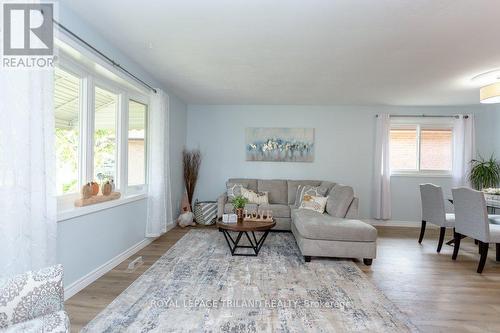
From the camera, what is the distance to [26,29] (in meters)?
1.79

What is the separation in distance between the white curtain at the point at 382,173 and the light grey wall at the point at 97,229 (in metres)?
4.14

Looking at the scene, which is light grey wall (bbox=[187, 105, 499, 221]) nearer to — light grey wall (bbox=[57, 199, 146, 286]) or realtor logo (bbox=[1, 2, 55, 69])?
light grey wall (bbox=[57, 199, 146, 286])

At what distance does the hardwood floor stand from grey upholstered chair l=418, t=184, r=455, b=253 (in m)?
0.38

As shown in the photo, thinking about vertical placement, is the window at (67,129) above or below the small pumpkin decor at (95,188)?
above

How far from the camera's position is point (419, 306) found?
244 cm

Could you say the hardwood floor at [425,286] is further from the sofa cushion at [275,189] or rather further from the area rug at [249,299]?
the sofa cushion at [275,189]

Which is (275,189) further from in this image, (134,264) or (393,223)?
(134,264)

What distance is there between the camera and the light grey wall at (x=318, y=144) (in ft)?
18.6

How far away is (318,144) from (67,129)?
4.40 metres

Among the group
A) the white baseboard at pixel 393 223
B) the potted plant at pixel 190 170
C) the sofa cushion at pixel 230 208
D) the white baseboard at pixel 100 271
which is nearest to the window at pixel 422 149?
the white baseboard at pixel 393 223

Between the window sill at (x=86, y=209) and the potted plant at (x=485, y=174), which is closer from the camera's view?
the window sill at (x=86, y=209)

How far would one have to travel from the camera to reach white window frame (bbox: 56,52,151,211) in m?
2.63

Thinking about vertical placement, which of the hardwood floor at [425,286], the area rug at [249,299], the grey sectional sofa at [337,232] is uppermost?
the grey sectional sofa at [337,232]

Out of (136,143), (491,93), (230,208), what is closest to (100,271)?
(136,143)
